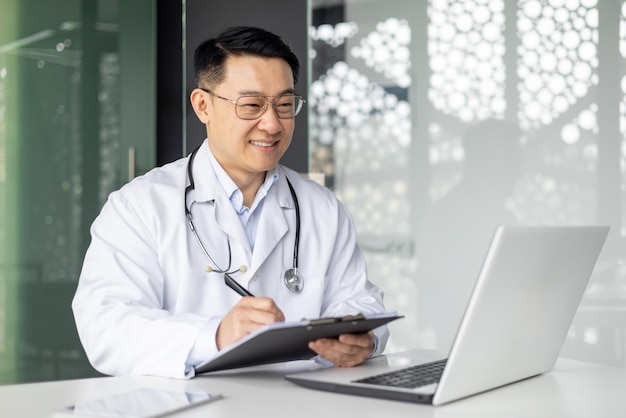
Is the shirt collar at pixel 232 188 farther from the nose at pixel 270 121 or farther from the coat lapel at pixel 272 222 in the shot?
the nose at pixel 270 121

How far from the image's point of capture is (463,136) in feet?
12.3

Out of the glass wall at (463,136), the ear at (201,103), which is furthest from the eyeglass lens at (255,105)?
the glass wall at (463,136)

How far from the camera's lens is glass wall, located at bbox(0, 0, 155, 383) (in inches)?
143

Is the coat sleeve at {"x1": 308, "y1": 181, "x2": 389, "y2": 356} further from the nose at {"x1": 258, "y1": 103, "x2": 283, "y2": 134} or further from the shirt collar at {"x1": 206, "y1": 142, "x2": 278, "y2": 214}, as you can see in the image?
the nose at {"x1": 258, "y1": 103, "x2": 283, "y2": 134}

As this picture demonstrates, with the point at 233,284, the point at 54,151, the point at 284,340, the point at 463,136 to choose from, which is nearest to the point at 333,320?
the point at 284,340

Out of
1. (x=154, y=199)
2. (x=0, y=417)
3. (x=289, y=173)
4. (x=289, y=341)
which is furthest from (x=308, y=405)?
(x=289, y=173)

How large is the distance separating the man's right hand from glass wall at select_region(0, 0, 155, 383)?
2.26 meters

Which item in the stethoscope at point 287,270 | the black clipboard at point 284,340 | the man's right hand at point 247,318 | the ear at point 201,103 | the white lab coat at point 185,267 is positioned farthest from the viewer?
the ear at point 201,103

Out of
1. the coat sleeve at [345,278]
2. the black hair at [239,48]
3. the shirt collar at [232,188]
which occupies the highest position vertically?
the black hair at [239,48]

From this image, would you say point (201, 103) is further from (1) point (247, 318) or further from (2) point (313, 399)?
(2) point (313, 399)

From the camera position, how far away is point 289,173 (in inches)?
94.2

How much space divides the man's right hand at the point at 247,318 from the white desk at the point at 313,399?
8 cm

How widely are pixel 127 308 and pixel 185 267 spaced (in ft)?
0.87

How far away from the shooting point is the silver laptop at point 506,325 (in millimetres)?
1272
